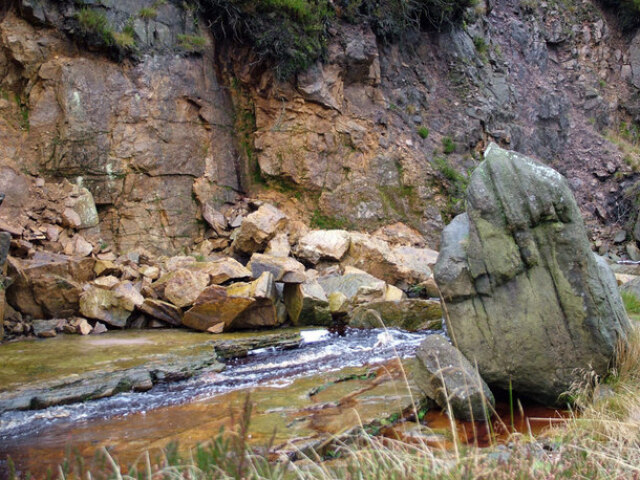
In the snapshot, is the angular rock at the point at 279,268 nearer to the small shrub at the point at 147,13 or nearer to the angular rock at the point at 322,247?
the angular rock at the point at 322,247

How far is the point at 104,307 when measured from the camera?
8148 mm

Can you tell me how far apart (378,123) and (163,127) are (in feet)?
18.8

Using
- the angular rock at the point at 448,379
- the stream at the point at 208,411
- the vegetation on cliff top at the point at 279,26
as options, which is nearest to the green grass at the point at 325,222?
the vegetation on cliff top at the point at 279,26

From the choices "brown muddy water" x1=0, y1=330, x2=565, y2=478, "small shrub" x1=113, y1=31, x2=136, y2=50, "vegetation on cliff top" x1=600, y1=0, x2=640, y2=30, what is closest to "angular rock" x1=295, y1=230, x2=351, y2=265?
"brown muddy water" x1=0, y1=330, x2=565, y2=478

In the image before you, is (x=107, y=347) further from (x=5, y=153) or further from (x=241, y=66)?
(x=241, y=66)

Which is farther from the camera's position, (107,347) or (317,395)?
(107,347)

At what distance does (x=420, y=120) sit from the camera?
50.3 ft

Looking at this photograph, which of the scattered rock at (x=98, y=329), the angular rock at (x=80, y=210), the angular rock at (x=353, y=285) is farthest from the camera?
the angular rock at (x=80, y=210)

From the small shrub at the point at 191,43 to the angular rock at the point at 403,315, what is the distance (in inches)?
293

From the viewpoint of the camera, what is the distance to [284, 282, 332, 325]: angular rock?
8570mm

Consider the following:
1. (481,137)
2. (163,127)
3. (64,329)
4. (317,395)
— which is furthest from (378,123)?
(317,395)

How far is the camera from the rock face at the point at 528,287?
4203 millimetres

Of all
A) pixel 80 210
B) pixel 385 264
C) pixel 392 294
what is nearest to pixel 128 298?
pixel 80 210

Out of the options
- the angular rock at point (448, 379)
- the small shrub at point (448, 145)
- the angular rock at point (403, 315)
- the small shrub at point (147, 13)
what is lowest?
the angular rock at point (403, 315)
